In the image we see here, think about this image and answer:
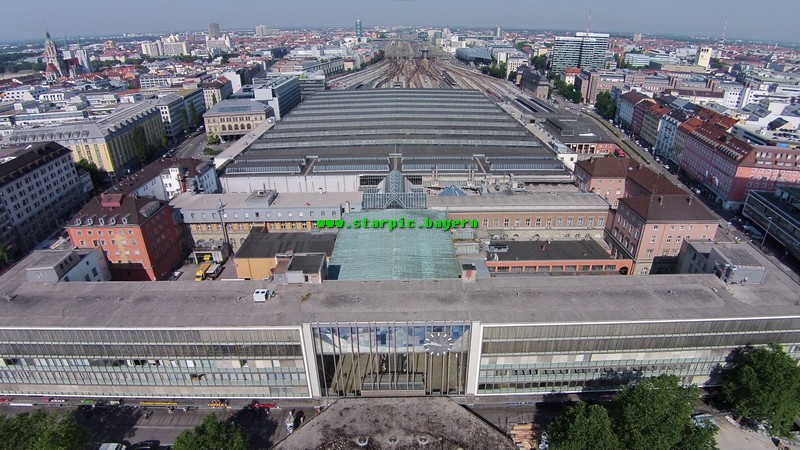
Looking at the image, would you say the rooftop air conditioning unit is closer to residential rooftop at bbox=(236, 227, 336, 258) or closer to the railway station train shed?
residential rooftop at bbox=(236, 227, 336, 258)

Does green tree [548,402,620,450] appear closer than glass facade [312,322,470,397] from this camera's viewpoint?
Yes

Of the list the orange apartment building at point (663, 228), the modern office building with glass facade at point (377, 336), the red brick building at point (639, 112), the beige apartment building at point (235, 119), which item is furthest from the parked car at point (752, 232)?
the beige apartment building at point (235, 119)

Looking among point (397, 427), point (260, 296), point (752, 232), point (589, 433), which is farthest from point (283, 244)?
point (752, 232)

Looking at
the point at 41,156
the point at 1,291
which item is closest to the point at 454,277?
the point at 1,291

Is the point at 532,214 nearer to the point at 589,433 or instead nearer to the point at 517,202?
the point at 517,202

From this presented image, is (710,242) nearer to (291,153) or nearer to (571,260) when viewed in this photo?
(571,260)

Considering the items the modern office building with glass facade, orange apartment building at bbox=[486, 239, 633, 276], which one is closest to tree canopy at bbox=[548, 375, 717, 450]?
the modern office building with glass facade
